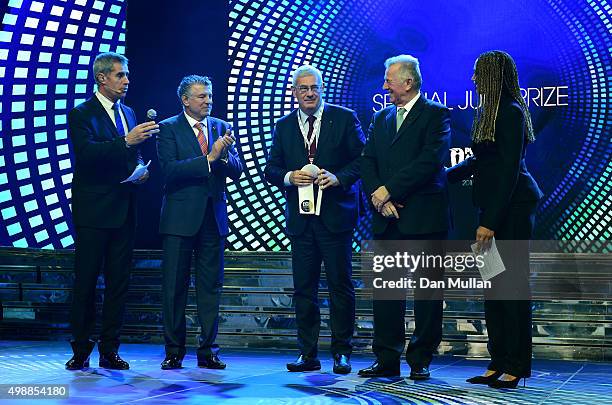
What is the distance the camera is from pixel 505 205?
13.7 feet

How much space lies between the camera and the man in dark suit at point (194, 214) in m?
5.04

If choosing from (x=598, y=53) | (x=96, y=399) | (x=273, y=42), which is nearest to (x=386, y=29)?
(x=273, y=42)

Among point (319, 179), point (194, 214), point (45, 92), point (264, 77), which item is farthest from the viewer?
point (45, 92)

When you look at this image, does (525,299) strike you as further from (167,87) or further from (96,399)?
(167,87)

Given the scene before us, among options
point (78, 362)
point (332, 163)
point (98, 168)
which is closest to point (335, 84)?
point (332, 163)

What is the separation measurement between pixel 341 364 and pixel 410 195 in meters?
1.12

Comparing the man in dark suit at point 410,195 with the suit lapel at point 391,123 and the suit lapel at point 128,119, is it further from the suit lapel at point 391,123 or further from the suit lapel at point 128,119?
the suit lapel at point 128,119

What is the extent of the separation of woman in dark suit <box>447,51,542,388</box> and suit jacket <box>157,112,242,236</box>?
1.69m

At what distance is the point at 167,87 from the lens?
21.4 feet

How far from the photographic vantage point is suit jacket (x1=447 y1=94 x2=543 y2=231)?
13.6ft

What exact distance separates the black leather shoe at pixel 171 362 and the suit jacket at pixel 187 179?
0.77m

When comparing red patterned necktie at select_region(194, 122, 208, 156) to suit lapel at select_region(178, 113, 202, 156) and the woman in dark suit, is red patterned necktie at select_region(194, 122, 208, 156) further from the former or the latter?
the woman in dark suit

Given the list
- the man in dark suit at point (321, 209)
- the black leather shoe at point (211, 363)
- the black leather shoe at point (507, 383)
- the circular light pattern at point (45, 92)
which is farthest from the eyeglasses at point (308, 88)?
the circular light pattern at point (45, 92)

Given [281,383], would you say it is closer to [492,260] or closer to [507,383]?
[507,383]
